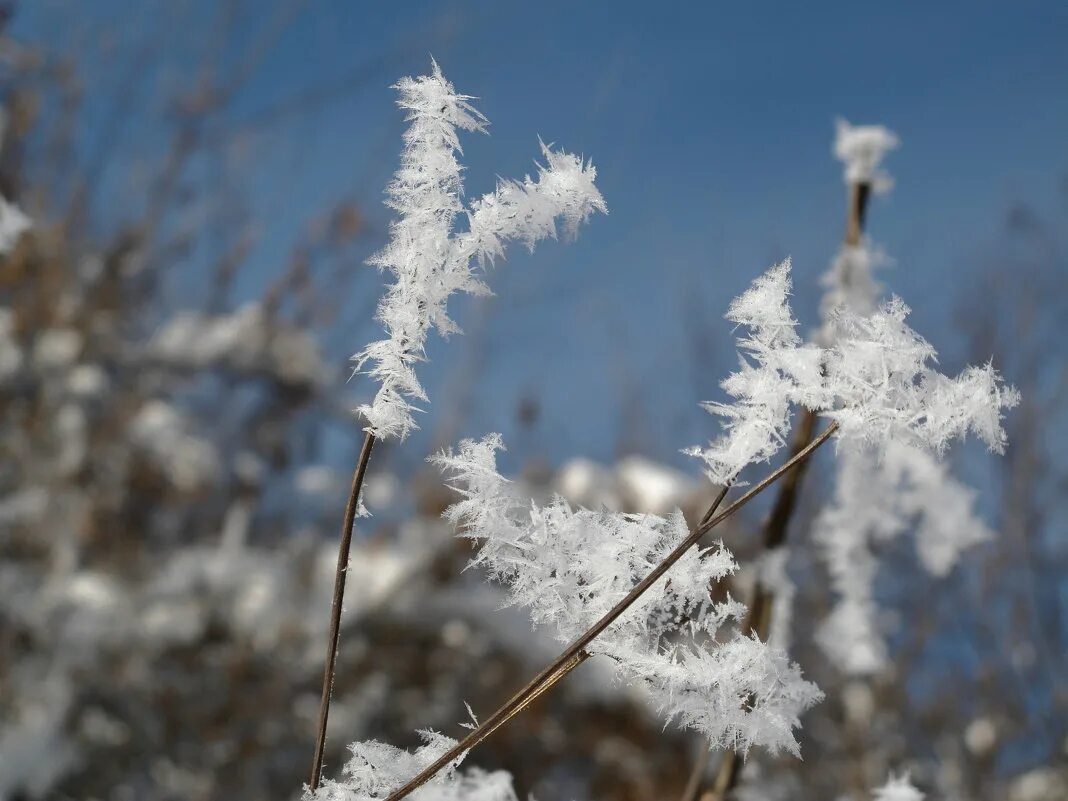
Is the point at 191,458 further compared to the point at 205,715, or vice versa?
the point at 191,458

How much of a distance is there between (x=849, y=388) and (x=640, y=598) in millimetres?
113

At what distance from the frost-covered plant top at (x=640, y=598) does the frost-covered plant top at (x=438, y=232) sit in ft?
0.15

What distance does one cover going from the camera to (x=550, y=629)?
369 millimetres

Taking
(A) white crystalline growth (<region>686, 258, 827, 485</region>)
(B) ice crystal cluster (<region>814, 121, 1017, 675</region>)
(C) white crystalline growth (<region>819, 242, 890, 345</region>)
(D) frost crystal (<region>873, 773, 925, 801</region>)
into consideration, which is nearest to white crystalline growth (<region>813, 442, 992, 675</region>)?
(B) ice crystal cluster (<region>814, 121, 1017, 675</region>)

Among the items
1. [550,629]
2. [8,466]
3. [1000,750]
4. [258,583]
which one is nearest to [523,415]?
[258,583]

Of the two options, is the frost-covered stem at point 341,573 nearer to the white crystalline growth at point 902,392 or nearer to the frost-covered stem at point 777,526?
the white crystalline growth at point 902,392

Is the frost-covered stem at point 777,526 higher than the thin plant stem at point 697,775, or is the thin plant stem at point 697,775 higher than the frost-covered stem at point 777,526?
the frost-covered stem at point 777,526

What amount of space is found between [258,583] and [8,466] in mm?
1070

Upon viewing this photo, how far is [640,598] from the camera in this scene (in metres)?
0.35

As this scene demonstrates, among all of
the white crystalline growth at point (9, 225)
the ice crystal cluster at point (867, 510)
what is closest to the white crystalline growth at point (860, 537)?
the ice crystal cluster at point (867, 510)

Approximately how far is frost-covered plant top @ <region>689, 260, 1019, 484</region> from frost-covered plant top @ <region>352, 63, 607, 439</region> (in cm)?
9

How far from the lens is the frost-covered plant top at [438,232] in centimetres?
34

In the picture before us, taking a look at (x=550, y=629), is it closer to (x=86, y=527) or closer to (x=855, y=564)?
(x=855, y=564)

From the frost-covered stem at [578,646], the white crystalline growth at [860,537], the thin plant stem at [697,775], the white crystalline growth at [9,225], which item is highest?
the white crystalline growth at [860,537]
